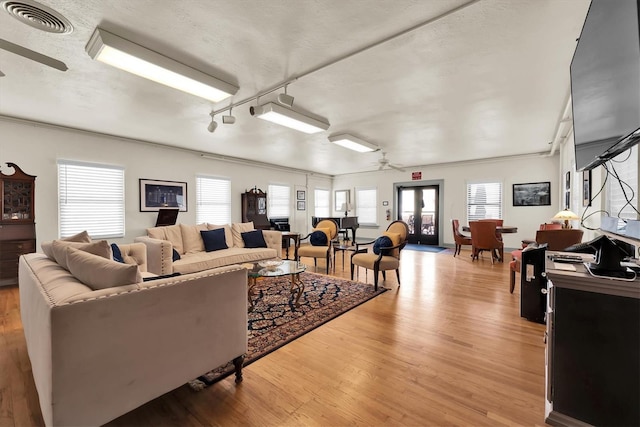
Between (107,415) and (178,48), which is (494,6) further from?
(107,415)

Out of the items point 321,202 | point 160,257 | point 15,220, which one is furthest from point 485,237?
A: point 15,220

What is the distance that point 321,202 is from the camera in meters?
10.6

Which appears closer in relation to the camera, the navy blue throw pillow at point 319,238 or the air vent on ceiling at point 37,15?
the air vent on ceiling at point 37,15

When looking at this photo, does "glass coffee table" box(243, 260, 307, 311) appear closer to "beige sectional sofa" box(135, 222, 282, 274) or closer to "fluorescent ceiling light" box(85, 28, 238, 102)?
"beige sectional sofa" box(135, 222, 282, 274)

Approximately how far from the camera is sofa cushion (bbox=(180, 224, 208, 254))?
4815 millimetres

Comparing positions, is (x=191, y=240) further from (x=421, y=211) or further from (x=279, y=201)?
(x=421, y=211)

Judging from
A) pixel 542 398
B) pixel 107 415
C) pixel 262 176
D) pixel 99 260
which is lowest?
pixel 542 398

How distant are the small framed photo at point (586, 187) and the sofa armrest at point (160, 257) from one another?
5565 millimetres

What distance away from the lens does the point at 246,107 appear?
3736 mm

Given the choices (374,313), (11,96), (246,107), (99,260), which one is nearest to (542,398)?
(374,313)

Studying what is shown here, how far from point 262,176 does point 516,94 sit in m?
6.34

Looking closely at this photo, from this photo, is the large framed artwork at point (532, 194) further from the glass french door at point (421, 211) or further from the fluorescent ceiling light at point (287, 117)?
the fluorescent ceiling light at point (287, 117)

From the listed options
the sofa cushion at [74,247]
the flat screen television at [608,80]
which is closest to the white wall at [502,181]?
the flat screen television at [608,80]

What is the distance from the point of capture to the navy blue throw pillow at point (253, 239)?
5352 mm
